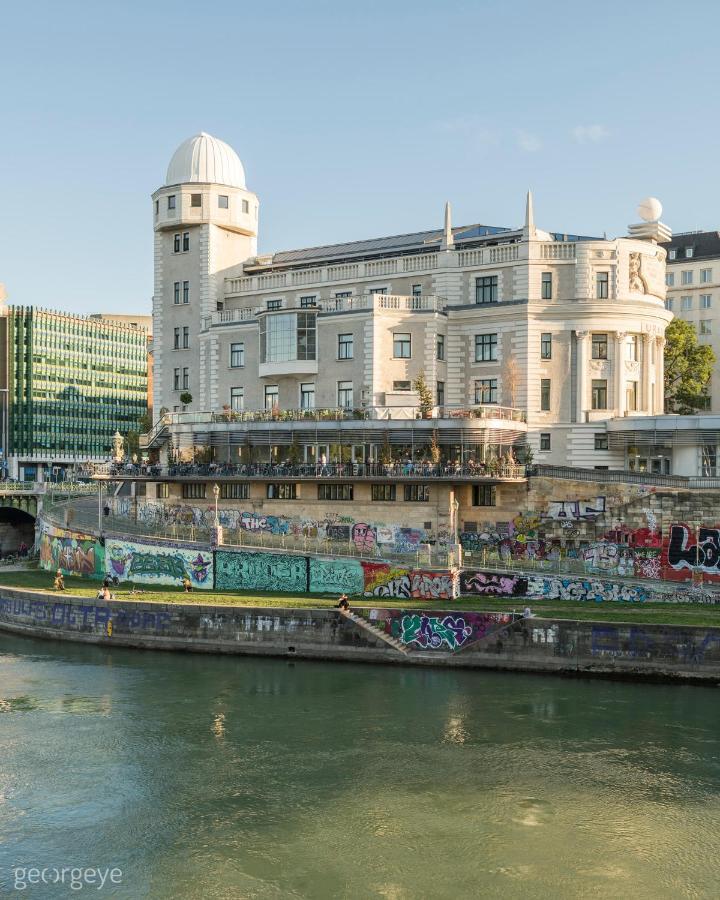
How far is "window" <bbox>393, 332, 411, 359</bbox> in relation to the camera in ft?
237

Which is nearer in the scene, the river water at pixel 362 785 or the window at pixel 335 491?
the river water at pixel 362 785

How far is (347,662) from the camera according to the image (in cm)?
5153

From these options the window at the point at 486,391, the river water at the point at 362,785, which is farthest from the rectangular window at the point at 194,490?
the river water at the point at 362,785

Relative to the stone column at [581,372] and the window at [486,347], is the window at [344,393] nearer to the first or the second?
the window at [486,347]

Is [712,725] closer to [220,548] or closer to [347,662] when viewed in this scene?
[347,662]

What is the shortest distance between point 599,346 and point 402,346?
13.5 metres

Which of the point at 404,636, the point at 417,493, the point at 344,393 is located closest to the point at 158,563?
the point at 417,493

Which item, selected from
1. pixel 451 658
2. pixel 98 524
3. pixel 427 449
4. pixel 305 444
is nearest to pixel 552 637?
pixel 451 658

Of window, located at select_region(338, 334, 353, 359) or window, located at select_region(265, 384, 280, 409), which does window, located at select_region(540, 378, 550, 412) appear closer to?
window, located at select_region(338, 334, 353, 359)

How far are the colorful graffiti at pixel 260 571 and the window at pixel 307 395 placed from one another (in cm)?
1554

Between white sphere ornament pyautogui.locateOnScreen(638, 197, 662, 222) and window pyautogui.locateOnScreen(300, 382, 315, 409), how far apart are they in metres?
28.0

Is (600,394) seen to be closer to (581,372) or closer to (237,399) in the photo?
(581,372)

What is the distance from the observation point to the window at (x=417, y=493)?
64.7m

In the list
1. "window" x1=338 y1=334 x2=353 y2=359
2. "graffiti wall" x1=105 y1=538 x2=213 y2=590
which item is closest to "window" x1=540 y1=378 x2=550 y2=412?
"window" x1=338 y1=334 x2=353 y2=359
